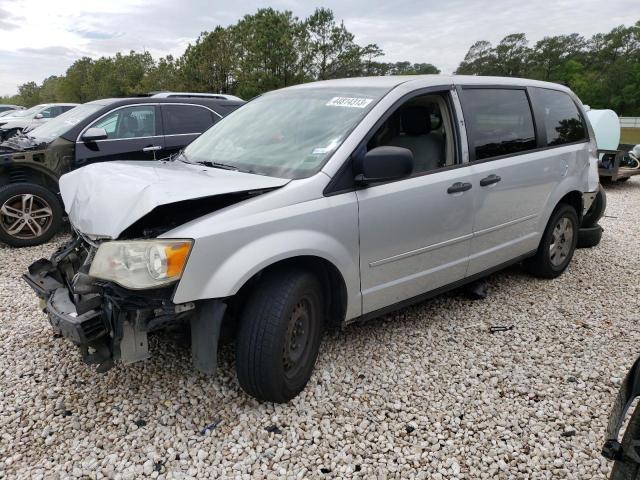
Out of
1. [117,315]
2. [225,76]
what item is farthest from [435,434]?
[225,76]

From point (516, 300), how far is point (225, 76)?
35199mm

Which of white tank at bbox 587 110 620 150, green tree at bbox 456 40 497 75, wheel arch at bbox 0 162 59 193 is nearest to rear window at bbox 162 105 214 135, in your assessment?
wheel arch at bbox 0 162 59 193

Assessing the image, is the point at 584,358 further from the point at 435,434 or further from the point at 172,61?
the point at 172,61

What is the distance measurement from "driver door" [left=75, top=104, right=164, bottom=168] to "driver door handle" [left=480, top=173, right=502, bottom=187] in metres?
4.59

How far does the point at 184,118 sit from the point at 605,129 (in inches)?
362

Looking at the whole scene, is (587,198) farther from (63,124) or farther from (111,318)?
(63,124)

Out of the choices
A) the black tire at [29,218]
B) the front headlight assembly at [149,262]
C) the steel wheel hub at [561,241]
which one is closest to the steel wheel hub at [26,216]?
the black tire at [29,218]

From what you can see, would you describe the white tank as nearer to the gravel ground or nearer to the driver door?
the gravel ground

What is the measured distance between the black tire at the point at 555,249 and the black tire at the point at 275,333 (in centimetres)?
277

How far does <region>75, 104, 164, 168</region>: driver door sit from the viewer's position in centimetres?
606

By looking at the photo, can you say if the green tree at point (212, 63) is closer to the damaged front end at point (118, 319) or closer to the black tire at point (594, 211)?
the black tire at point (594, 211)

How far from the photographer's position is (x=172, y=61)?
40.3m

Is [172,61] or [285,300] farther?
[172,61]

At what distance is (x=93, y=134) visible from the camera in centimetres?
600
